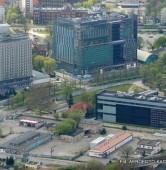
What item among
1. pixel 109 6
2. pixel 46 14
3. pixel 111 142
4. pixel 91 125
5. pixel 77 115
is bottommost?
pixel 111 142

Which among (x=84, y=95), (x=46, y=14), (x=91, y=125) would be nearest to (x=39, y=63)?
(x=84, y=95)

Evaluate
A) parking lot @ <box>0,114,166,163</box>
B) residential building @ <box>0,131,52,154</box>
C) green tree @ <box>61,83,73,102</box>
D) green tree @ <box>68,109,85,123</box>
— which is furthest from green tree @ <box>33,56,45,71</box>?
residential building @ <box>0,131,52,154</box>

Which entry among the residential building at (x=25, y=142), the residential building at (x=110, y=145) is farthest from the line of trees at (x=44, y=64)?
the residential building at (x=110, y=145)

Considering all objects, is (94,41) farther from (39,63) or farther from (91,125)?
(91,125)

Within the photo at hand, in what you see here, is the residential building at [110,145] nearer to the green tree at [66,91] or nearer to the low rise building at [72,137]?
the low rise building at [72,137]

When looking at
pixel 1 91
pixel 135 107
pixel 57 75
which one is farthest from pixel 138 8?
pixel 135 107

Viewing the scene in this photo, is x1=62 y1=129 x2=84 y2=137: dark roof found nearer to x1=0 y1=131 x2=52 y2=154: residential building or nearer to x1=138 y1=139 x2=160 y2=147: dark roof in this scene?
x1=0 y1=131 x2=52 y2=154: residential building
